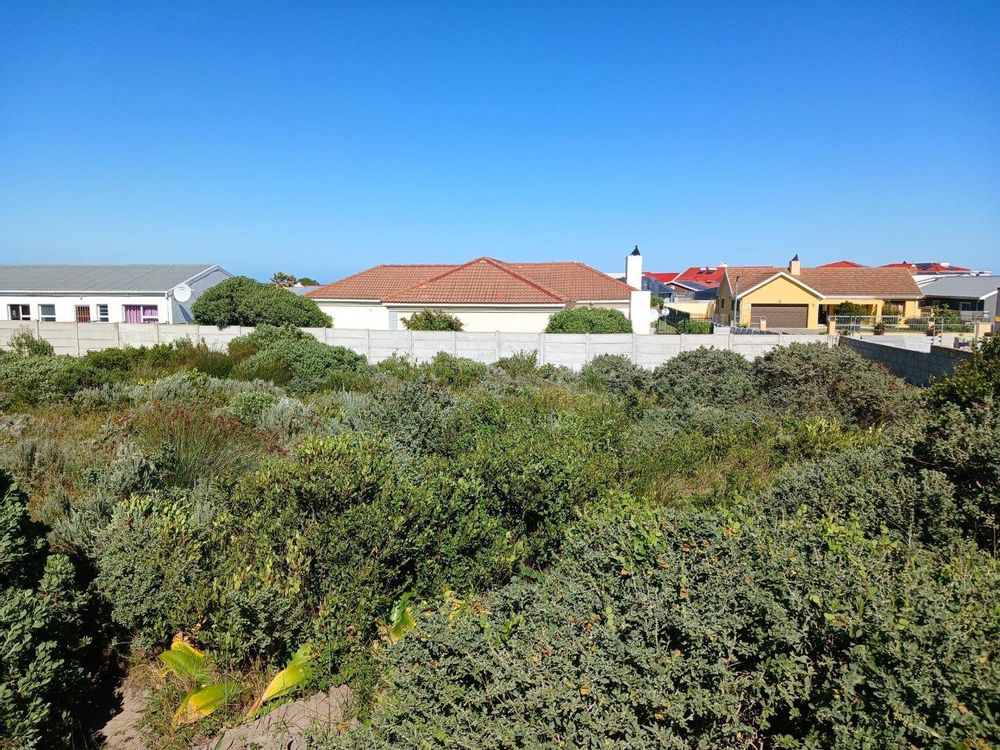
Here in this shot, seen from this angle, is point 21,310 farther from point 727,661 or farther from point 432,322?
point 727,661

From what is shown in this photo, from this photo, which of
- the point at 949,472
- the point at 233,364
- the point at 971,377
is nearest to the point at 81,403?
the point at 233,364

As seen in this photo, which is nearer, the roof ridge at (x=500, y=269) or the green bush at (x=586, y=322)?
the green bush at (x=586, y=322)

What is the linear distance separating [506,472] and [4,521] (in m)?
3.47

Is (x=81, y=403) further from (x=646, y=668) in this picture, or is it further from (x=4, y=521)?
Result: (x=646, y=668)

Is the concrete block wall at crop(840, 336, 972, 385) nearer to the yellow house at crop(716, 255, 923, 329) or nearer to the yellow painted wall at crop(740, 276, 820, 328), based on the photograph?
the yellow house at crop(716, 255, 923, 329)

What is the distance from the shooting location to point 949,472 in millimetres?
5062

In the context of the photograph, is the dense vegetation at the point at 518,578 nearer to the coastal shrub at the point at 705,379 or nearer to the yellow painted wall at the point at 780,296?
the coastal shrub at the point at 705,379

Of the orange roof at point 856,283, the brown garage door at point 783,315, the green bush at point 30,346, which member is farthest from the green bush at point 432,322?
the brown garage door at point 783,315

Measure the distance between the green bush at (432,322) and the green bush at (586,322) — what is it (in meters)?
3.71

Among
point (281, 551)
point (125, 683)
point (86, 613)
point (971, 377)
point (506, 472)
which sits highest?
point (971, 377)

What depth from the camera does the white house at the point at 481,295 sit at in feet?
86.2

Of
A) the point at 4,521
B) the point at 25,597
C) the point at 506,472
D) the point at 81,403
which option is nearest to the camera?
the point at 25,597

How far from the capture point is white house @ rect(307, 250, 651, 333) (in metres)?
26.3

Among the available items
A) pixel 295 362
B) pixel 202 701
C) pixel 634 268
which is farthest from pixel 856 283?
pixel 202 701
